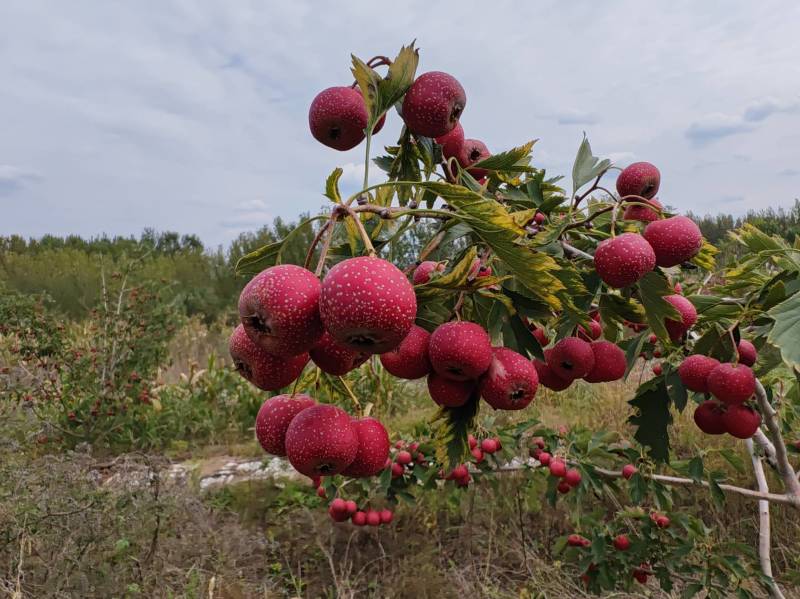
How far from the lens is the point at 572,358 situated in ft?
4.39

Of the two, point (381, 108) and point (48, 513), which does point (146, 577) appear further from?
point (381, 108)

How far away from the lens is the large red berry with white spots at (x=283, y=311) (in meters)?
0.76

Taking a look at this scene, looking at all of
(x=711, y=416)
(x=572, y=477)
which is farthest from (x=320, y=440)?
(x=572, y=477)

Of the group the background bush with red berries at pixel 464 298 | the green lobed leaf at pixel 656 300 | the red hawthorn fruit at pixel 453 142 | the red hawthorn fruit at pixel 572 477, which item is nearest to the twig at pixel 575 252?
the background bush with red berries at pixel 464 298

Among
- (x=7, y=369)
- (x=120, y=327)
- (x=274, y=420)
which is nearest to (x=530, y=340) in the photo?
(x=274, y=420)

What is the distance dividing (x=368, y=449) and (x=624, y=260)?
0.59 m

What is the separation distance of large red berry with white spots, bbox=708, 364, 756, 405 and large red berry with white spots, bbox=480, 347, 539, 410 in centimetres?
69

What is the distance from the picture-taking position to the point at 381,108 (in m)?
1.13

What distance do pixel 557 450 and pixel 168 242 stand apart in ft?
66.4

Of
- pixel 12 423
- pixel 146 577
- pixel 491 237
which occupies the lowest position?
pixel 146 577

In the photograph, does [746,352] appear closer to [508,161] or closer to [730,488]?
[508,161]

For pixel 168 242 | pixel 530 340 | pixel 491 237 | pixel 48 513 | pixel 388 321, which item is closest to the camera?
pixel 388 321

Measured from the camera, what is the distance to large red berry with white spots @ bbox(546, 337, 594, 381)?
1333 millimetres

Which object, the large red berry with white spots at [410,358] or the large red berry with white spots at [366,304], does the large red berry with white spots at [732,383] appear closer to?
the large red berry with white spots at [410,358]
